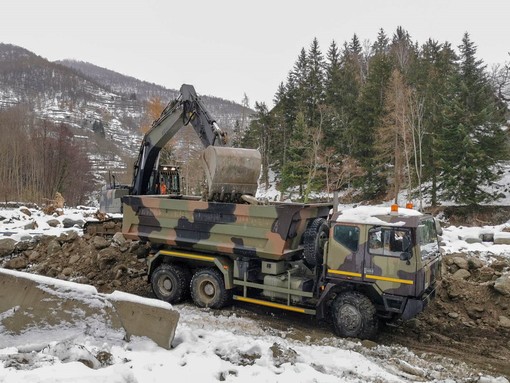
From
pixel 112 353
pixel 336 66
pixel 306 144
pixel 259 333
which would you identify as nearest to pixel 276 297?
pixel 259 333

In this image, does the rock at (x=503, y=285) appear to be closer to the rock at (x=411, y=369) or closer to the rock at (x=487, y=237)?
the rock at (x=411, y=369)

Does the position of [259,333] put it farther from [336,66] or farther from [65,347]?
[336,66]

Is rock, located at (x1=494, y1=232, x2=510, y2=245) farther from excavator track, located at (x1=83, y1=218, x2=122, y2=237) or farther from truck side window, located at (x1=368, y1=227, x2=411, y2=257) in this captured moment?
excavator track, located at (x1=83, y1=218, x2=122, y2=237)

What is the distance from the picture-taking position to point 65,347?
16.4ft

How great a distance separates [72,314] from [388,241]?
465 cm

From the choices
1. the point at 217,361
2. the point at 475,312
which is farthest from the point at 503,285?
the point at 217,361

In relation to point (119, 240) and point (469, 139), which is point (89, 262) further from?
point (469, 139)

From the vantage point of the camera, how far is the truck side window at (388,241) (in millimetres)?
6348

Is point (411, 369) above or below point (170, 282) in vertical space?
below

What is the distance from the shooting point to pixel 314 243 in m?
7.34

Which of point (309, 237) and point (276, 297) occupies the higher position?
point (309, 237)

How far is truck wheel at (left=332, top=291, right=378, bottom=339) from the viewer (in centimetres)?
657

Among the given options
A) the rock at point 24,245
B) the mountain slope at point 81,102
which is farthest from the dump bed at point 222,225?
the mountain slope at point 81,102

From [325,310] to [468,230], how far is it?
25.4ft
